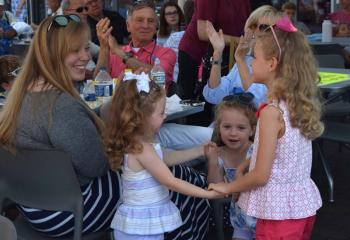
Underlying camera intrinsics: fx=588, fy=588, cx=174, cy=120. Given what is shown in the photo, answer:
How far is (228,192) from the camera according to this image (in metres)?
2.17

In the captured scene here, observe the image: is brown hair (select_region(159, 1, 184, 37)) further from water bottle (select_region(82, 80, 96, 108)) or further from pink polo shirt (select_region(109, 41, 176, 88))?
water bottle (select_region(82, 80, 96, 108))

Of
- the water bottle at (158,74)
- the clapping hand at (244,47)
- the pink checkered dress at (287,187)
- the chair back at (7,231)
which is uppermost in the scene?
the clapping hand at (244,47)

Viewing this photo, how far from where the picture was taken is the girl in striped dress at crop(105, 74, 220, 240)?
224cm

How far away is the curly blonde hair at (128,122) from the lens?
2232mm

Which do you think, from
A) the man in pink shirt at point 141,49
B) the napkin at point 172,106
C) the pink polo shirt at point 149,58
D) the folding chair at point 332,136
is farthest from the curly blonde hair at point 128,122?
the folding chair at point 332,136

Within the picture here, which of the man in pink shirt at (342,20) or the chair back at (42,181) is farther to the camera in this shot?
the man in pink shirt at (342,20)

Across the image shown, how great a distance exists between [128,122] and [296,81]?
64 centimetres

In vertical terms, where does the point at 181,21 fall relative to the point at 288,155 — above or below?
above

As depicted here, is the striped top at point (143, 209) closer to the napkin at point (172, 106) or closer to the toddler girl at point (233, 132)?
the toddler girl at point (233, 132)

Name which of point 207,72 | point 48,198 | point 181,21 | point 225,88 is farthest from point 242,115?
point 181,21

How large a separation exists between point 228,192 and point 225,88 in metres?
1.43

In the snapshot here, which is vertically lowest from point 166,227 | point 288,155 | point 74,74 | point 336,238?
point 336,238

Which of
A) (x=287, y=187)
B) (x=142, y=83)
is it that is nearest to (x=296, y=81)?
(x=287, y=187)

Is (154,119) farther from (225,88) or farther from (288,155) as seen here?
(225,88)
